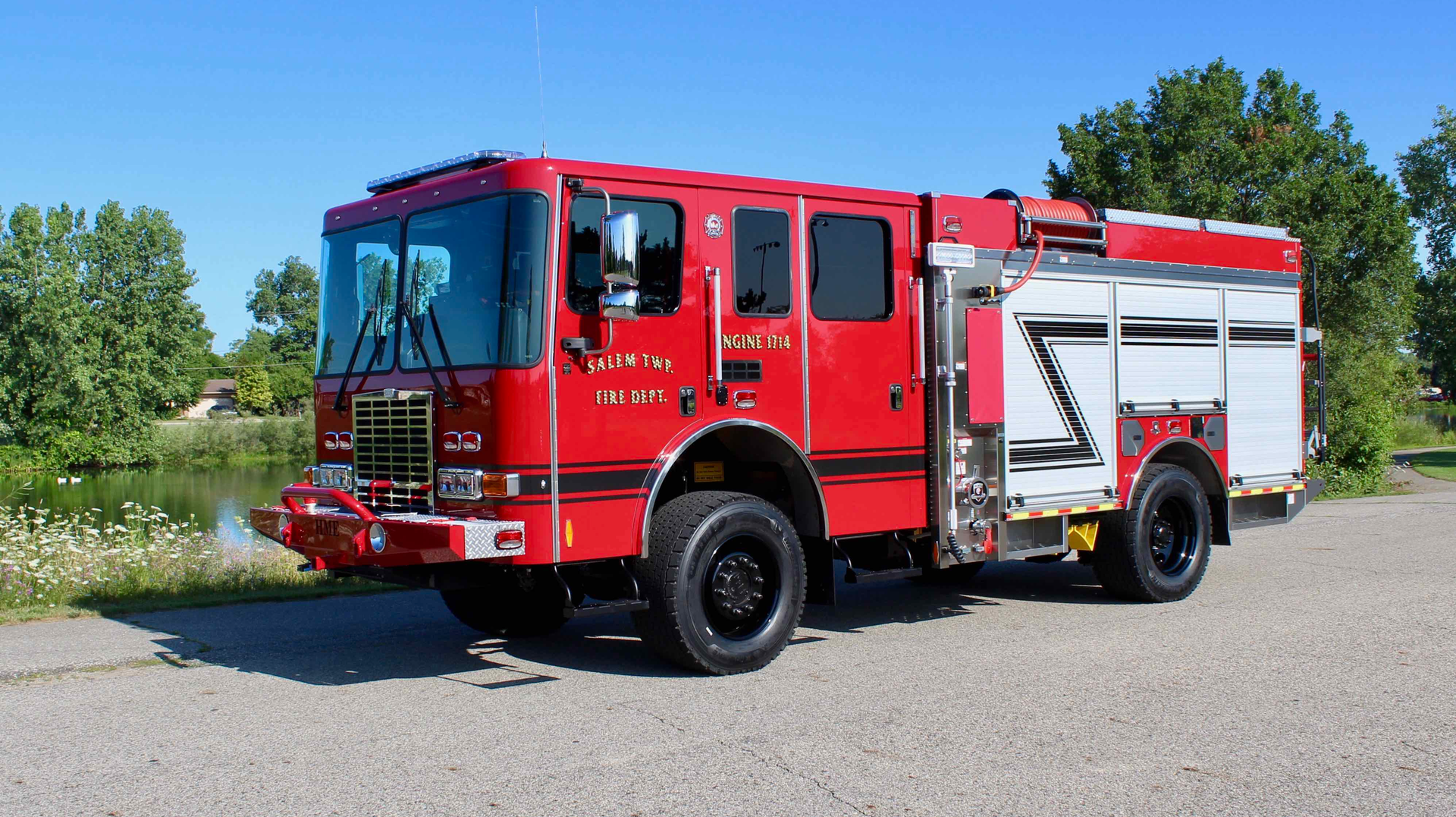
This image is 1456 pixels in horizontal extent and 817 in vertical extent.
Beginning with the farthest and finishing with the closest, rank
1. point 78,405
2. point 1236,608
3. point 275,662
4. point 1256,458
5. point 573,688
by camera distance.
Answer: point 78,405
point 1256,458
point 1236,608
point 275,662
point 573,688

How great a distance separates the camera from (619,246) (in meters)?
6.29

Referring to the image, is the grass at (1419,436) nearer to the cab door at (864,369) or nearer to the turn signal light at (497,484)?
the cab door at (864,369)

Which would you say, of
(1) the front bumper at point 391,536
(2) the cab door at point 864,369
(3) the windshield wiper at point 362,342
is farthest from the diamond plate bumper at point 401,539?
(2) the cab door at point 864,369

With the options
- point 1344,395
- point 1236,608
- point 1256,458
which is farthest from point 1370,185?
point 1236,608

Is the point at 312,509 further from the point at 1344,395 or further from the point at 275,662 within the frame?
the point at 1344,395

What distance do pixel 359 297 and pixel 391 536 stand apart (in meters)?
1.81

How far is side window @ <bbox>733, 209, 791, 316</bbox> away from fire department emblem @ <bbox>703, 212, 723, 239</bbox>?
0.33 ft

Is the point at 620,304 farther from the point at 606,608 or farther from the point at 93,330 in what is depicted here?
the point at 93,330

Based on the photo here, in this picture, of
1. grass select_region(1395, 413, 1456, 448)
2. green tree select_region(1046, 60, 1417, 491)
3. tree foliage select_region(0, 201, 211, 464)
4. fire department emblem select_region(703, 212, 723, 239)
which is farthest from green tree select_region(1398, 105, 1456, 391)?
tree foliage select_region(0, 201, 211, 464)

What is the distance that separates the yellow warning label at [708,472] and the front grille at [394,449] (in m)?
1.68

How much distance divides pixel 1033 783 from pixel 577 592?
2.90 metres

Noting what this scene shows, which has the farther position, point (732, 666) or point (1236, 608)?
point (1236, 608)

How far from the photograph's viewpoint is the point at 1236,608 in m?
9.40

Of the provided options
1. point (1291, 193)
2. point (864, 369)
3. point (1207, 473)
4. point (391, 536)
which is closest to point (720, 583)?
point (864, 369)
